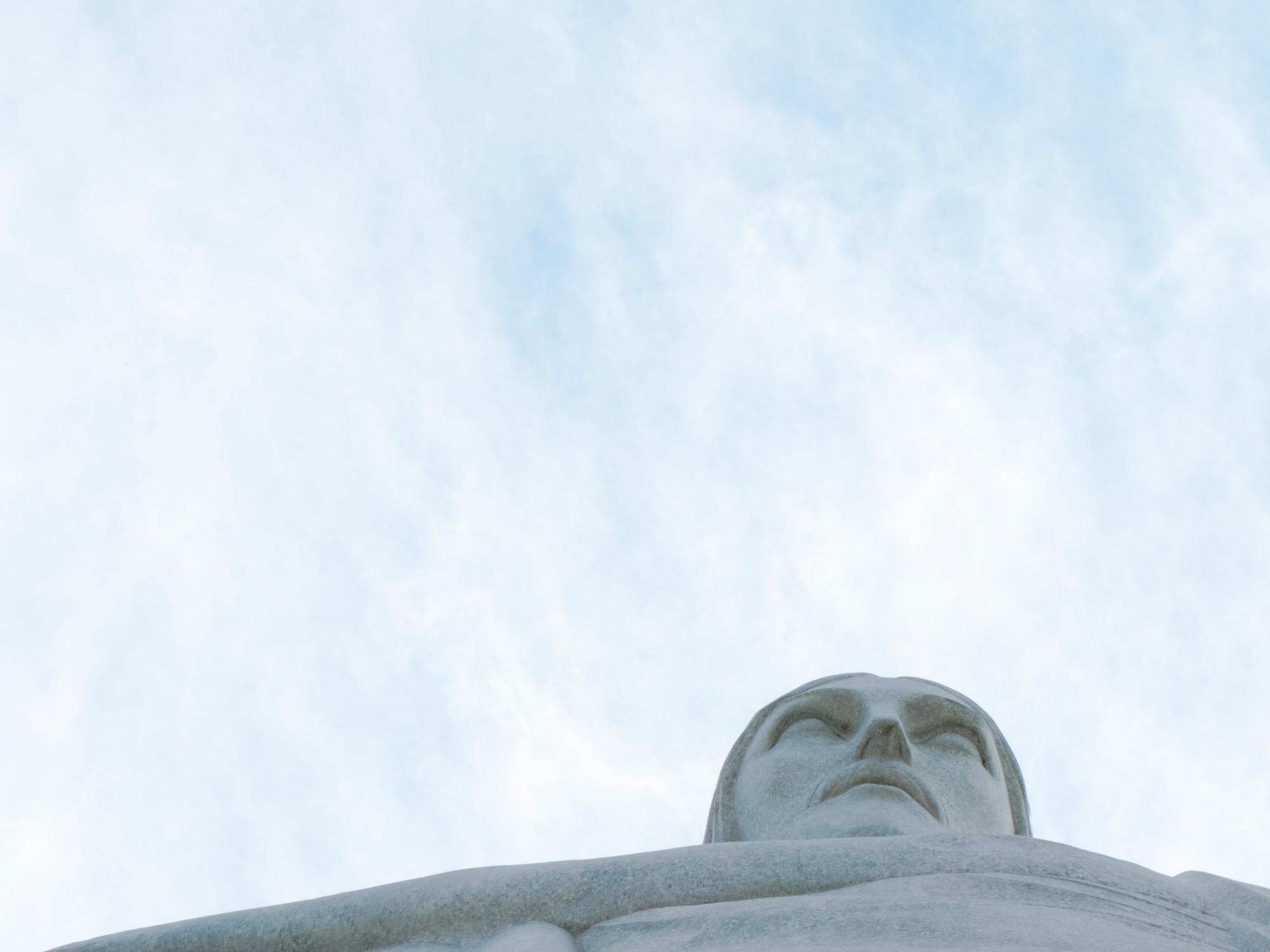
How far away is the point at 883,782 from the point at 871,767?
0.10 meters

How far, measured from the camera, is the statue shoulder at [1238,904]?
20.2 feet

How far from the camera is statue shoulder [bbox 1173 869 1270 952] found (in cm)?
616

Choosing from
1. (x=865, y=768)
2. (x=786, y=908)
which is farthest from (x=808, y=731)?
(x=786, y=908)

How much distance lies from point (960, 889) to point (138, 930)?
280 centimetres

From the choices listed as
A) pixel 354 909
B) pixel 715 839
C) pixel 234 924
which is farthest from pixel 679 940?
pixel 715 839

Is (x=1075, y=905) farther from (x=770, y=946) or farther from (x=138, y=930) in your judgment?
(x=138, y=930)

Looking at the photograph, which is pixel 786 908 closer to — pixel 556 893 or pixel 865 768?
pixel 556 893

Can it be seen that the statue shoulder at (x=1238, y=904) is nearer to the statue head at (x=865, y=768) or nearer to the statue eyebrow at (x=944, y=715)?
the statue head at (x=865, y=768)

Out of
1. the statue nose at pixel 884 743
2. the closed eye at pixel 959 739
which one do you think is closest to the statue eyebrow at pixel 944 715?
the closed eye at pixel 959 739

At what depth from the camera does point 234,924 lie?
6.48 meters

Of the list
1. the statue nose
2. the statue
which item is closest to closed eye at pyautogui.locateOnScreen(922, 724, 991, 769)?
the statue nose

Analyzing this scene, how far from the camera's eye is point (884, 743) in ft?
31.6

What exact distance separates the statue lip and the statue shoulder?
2.55 m

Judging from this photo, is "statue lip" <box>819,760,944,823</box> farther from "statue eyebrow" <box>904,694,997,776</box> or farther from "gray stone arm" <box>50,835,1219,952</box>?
"gray stone arm" <box>50,835,1219,952</box>
